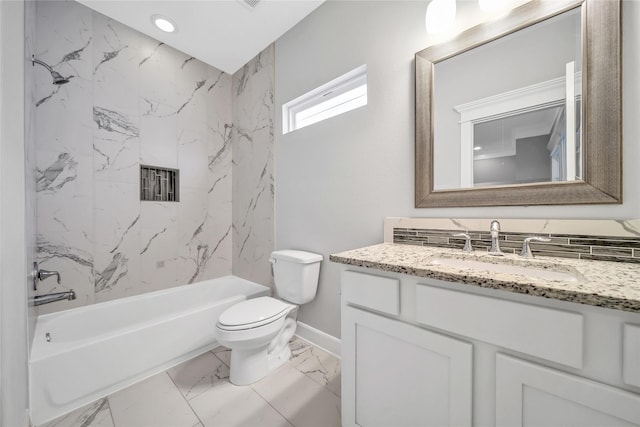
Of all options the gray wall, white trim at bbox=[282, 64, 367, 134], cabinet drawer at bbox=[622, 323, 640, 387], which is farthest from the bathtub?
cabinet drawer at bbox=[622, 323, 640, 387]

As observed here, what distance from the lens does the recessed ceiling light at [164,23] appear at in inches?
76.4

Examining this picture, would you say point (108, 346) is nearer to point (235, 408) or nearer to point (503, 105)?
point (235, 408)

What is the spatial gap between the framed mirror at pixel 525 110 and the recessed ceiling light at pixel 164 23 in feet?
6.82

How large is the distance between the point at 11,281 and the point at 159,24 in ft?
7.25

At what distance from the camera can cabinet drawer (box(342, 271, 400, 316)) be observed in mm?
863

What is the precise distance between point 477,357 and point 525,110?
3.55 ft

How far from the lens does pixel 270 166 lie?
2.28 metres

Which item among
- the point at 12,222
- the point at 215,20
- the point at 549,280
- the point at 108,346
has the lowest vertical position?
the point at 108,346

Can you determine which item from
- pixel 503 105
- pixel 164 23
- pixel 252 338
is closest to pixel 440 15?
pixel 503 105

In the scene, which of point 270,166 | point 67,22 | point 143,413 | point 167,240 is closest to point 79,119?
point 67,22

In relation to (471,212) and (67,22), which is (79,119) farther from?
(471,212)

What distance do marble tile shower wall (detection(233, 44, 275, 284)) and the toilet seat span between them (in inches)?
26.6

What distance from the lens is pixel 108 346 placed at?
1393 millimetres

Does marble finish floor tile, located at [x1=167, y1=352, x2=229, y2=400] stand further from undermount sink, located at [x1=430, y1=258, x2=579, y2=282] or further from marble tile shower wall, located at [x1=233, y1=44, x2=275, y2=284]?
undermount sink, located at [x1=430, y1=258, x2=579, y2=282]
